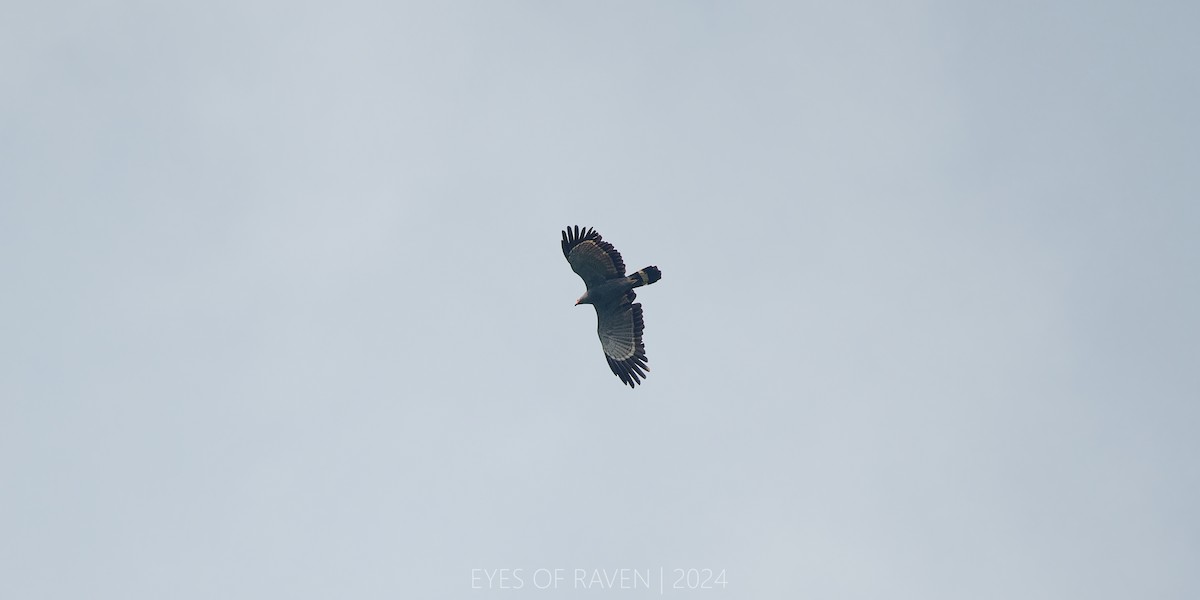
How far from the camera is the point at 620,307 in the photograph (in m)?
35.4

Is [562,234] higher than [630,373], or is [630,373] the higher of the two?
[562,234]

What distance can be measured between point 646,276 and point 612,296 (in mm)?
1211

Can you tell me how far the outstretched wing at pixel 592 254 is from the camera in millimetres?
34562

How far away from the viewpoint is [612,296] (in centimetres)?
3494

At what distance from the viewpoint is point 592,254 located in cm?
3459

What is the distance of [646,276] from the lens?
3456 cm

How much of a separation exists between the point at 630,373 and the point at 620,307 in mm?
2072

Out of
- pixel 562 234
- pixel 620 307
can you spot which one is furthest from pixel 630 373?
pixel 562 234

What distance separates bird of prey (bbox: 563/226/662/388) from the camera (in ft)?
113

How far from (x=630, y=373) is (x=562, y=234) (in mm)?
4769

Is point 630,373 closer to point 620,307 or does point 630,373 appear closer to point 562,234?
point 620,307

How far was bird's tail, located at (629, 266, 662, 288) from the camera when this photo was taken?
34562 millimetres

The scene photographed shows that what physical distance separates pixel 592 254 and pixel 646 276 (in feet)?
5.61

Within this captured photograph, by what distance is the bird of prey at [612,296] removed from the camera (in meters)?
34.6
